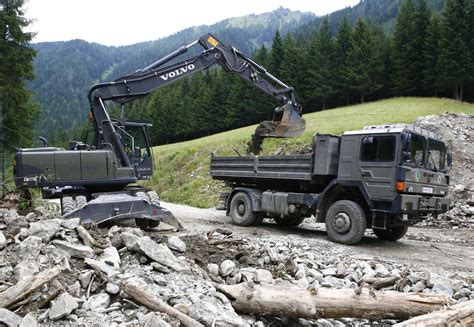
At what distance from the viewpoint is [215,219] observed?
15719 mm

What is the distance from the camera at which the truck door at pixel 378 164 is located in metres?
10.5

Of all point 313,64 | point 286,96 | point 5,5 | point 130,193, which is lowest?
point 130,193

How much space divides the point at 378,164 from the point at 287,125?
4607 millimetres

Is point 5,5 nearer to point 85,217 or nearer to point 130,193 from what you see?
point 130,193

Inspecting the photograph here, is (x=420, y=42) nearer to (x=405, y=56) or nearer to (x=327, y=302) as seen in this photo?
(x=405, y=56)

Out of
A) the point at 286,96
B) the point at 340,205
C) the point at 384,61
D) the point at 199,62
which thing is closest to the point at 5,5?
the point at 199,62

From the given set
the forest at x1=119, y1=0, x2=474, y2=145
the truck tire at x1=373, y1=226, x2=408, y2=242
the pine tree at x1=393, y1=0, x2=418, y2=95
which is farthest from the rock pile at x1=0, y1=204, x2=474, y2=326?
the pine tree at x1=393, y1=0, x2=418, y2=95

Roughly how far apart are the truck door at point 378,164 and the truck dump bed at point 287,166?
922 mm

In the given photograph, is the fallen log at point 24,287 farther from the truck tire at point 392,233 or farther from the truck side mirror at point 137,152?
the truck side mirror at point 137,152

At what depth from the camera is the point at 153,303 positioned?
17.9 feet

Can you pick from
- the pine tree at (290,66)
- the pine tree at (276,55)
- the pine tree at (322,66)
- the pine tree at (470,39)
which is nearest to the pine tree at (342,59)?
the pine tree at (322,66)

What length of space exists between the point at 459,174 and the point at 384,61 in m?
36.7

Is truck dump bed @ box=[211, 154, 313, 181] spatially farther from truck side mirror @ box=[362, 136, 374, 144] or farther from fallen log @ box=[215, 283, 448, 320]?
fallen log @ box=[215, 283, 448, 320]

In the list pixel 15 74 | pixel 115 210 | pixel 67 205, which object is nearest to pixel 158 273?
pixel 115 210
